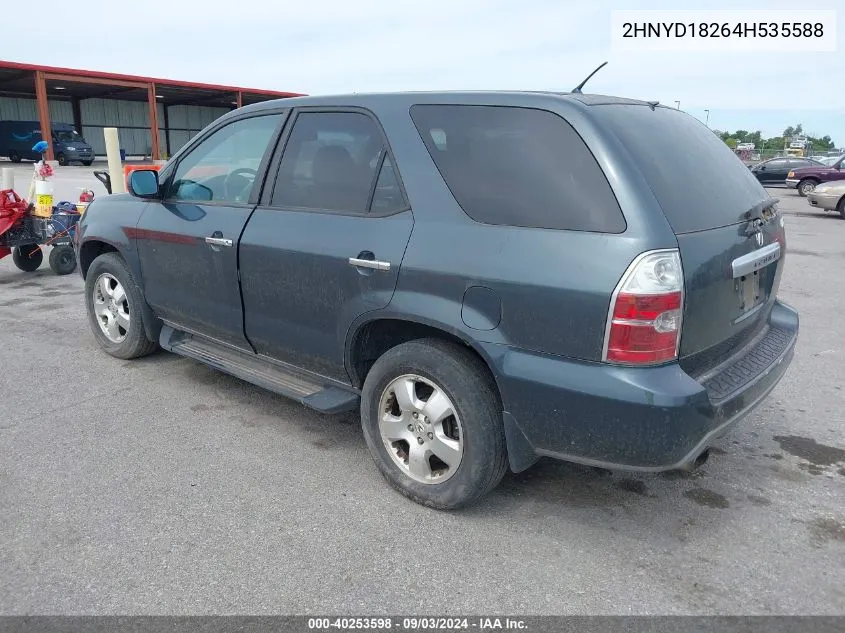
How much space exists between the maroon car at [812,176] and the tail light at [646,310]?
22.5 metres

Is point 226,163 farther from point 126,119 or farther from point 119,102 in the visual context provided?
point 119,102

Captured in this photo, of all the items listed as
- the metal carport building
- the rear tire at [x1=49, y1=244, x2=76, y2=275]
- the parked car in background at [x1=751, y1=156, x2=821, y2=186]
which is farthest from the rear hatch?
the metal carport building

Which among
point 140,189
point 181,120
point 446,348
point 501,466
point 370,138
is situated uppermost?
point 181,120

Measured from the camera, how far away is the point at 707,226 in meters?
2.77

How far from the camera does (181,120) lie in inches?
1905

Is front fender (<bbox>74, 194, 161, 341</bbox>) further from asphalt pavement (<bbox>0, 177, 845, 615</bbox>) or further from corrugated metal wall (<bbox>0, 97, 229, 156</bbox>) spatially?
corrugated metal wall (<bbox>0, 97, 229, 156</bbox>)

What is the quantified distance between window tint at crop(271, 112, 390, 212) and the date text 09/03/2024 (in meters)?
1.78

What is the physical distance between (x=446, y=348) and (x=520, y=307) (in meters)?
0.46

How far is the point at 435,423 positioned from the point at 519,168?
1.16m

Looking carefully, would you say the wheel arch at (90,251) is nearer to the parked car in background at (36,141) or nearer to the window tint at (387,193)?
the window tint at (387,193)

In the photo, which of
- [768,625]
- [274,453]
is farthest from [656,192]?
[274,453]

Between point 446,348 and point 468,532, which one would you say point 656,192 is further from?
point 468,532

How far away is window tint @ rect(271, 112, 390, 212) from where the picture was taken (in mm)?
3340

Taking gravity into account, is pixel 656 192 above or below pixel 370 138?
below
